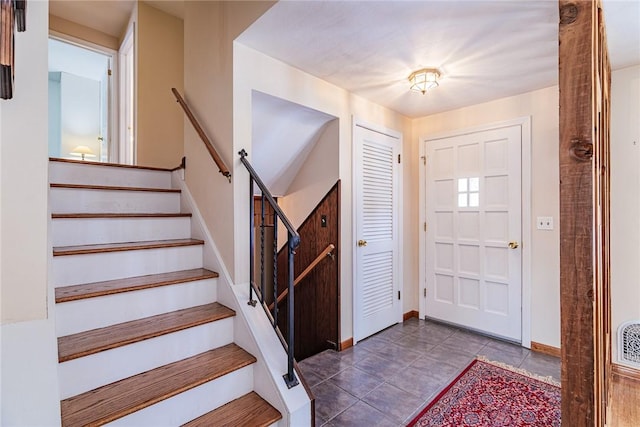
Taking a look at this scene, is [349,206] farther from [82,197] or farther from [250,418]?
[82,197]

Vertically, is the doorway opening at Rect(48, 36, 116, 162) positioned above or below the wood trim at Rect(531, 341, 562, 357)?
above

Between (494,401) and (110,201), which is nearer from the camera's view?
(494,401)

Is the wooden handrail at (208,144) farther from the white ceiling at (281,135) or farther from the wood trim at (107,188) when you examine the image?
the wood trim at (107,188)

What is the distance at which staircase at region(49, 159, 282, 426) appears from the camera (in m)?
1.34

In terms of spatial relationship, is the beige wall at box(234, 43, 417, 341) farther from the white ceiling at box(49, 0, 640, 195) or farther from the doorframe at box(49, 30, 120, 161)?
the doorframe at box(49, 30, 120, 161)

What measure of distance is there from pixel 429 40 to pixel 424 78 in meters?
0.42

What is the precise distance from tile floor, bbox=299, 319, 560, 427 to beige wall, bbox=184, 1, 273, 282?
1.06m

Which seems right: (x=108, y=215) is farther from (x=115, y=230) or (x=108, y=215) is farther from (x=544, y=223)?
(x=544, y=223)

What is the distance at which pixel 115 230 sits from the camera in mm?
2080

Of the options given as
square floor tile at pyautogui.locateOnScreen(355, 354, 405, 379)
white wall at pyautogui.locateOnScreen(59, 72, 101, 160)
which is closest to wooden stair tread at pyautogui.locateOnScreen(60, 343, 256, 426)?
square floor tile at pyautogui.locateOnScreen(355, 354, 405, 379)

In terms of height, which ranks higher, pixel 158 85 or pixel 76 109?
pixel 76 109


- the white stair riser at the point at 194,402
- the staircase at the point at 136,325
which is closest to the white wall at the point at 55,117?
the staircase at the point at 136,325

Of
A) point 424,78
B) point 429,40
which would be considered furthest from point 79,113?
point 429,40

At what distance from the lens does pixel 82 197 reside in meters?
2.15
